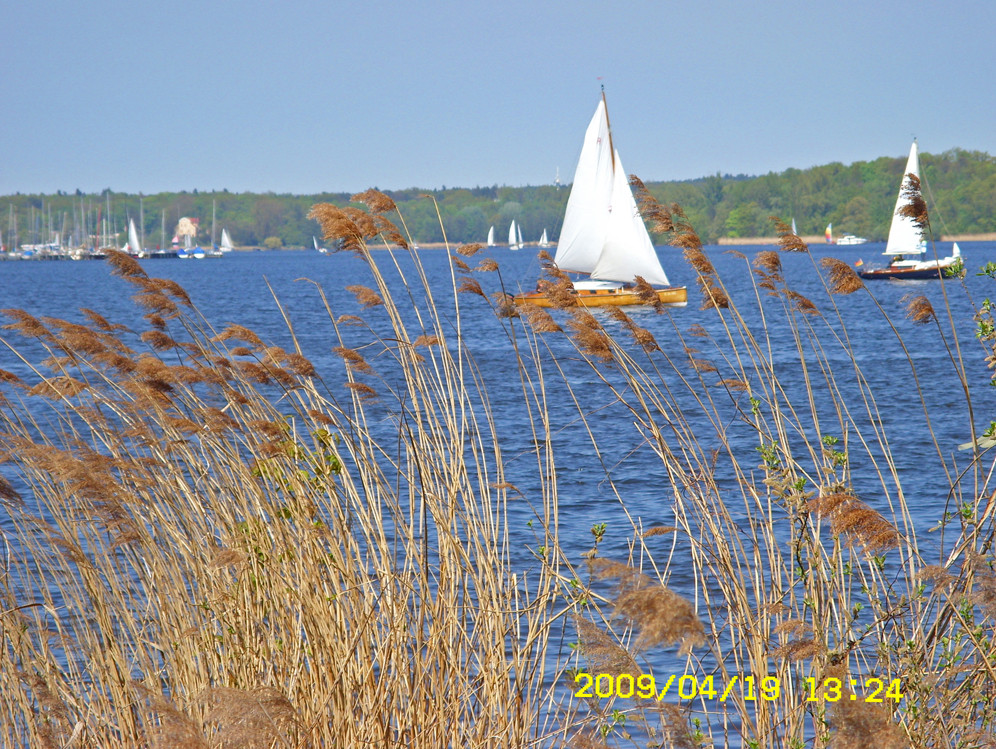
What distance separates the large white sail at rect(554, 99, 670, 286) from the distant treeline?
0.71 m

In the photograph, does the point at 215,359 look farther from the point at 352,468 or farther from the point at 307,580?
the point at 352,468

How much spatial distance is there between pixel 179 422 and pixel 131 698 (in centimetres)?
117

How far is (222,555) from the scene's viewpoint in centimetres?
288

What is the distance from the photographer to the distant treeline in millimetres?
69125

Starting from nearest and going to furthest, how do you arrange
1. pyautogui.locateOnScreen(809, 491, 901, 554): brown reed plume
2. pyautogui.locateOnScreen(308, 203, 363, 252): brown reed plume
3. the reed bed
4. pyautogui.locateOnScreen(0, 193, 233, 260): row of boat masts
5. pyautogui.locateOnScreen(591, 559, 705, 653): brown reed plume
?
pyautogui.locateOnScreen(591, 559, 705, 653): brown reed plume, pyautogui.locateOnScreen(809, 491, 901, 554): brown reed plume, the reed bed, pyautogui.locateOnScreen(308, 203, 363, 252): brown reed plume, pyautogui.locateOnScreen(0, 193, 233, 260): row of boat masts

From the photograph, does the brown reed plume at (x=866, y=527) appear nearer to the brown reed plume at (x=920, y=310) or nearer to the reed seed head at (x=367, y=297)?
the brown reed plume at (x=920, y=310)

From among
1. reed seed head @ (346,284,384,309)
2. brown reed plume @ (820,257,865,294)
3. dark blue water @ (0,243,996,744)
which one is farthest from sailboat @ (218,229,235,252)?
brown reed plume @ (820,257,865,294)

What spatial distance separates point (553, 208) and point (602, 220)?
4960 cm

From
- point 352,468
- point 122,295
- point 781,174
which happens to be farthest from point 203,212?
point 352,468

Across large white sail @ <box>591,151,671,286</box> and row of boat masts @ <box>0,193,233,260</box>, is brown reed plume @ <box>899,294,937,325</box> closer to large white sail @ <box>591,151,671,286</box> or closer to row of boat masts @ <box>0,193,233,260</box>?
large white sail @ <box>591,151,671,286</box>

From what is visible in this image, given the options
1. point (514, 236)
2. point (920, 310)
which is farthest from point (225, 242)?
point (920, 310)

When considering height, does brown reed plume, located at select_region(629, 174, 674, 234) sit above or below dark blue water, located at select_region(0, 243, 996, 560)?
above

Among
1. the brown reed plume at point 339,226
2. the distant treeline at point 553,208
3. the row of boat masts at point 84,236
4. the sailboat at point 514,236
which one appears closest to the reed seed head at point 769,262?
the brown reed plume at point 339,226

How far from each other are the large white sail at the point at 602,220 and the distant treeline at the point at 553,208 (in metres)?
0.71
